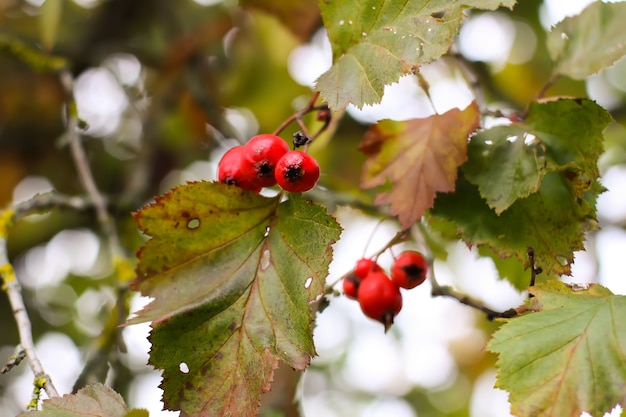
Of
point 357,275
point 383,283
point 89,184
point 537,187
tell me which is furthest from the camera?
point 89,184

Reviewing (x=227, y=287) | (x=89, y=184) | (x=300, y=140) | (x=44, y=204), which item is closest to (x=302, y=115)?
(x=300, y=140)

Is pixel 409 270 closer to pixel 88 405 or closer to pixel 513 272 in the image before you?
pixel 513 272

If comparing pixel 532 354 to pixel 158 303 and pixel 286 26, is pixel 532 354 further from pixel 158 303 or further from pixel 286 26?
pixel 286 26

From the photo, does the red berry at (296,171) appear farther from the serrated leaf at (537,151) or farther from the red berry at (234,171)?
the serrated leaf at (537,151)

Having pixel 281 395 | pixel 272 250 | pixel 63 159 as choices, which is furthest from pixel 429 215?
pixel 63 159

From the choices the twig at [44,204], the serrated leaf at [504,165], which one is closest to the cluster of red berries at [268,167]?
the serrated leaf at [504,165]

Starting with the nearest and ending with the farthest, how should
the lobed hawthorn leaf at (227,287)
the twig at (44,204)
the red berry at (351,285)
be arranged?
the lobed hawthorn leaf at (227,287) → the red berry at (351,285) → the twig at (44,204)

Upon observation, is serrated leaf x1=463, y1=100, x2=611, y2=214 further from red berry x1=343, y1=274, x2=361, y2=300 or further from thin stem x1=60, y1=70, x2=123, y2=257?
thin stem x1=60, y1=70, x2=123, y2=257
